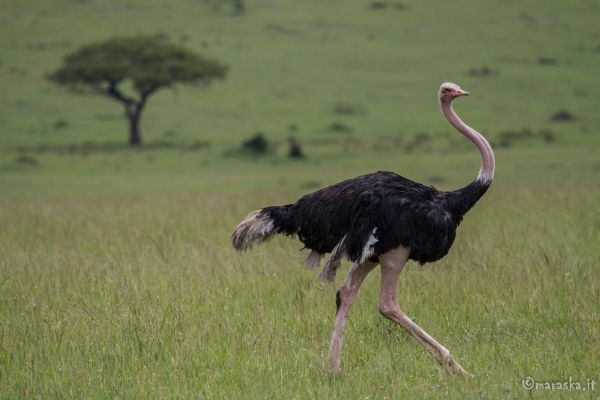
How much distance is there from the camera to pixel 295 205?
244 inches

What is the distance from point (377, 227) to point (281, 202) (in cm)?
983

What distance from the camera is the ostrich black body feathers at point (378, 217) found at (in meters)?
5.90

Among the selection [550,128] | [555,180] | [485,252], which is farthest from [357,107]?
[485,252]

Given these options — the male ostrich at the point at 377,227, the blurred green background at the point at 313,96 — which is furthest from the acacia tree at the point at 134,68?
the male ostrich at the point at 377,227

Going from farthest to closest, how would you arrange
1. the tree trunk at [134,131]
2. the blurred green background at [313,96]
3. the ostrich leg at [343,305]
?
the tree trunk at [134,131]
the blurred green background at [313,96]
the ostrich leg at [343,305]

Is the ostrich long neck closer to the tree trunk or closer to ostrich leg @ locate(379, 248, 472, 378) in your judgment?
ostrich leg @ locate(379, 248, 472, 378)

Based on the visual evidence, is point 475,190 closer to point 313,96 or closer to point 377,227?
point 377,227

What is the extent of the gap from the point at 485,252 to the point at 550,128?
70.1 feet

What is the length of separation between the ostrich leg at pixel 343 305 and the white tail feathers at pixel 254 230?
0.54 m

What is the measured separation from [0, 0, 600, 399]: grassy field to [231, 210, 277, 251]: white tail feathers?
62cm

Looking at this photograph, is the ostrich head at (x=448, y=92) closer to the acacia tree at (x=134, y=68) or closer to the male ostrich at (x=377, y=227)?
the male ostrich at (x=377, y=227)

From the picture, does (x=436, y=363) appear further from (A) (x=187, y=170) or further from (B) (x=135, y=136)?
(B) (x=135, y=136)

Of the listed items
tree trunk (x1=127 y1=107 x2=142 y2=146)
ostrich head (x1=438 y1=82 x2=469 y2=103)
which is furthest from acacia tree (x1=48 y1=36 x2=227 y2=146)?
ostrich head (x1=438 y1=82 x2=469 y2=103)

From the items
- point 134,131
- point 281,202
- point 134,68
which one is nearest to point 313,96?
point 134,68
